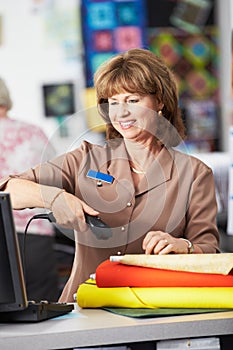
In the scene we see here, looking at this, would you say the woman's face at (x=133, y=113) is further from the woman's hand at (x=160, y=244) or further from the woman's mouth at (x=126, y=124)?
the woman's hand at (x=160, y=244)

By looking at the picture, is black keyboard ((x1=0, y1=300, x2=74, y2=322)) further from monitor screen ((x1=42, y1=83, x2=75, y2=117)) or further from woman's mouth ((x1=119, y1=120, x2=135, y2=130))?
monitor screen ((x1=42, y1=83, x2=75, y2=117))

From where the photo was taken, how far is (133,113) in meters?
2.15

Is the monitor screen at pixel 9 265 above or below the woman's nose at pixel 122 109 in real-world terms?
below

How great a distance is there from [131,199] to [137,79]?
0.31m

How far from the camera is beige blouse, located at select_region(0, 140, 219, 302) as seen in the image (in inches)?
85.7

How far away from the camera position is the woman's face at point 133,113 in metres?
2.15

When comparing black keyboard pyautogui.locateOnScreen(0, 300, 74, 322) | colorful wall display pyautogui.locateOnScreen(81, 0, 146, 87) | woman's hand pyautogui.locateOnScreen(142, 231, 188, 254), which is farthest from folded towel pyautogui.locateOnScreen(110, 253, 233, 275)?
colorful wall display pyautogui.locateOnScreen(81, 0, 146, 87)

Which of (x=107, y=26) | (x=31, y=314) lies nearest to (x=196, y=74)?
(x=107, y=26)

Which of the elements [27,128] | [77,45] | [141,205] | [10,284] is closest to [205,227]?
[141,205]

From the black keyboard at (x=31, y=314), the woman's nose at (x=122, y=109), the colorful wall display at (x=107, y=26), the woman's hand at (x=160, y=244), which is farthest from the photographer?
the colorful wall display at (x=107, y=26)

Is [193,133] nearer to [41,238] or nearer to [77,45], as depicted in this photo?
[77,45]

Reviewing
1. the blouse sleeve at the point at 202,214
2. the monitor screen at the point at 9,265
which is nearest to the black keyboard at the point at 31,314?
the monitor screen at the point at 9,265

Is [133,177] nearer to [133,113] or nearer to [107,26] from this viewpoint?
[133,113]

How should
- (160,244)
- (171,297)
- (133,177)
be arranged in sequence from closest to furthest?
1. (171,297)
2. (160,244)
3. (133,177)
